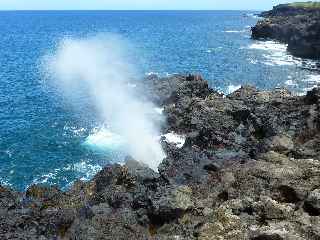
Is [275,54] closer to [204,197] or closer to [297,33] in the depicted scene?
[297,33]

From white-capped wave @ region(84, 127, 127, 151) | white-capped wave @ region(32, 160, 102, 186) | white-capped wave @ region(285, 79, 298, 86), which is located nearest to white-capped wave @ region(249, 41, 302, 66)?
white-capped wave @ region(285, 79, 298, 86)

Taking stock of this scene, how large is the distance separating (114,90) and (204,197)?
58842 millimetres

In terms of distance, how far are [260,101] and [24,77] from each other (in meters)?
74.8

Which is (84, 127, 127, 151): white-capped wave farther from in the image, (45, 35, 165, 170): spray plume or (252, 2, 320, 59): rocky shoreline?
(252, 2, 320, 59): rocky shoreline

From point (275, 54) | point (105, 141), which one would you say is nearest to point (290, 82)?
point (275, 54)

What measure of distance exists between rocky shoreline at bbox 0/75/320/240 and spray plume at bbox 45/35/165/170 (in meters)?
13.9

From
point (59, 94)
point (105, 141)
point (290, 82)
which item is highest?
point (105, 141)

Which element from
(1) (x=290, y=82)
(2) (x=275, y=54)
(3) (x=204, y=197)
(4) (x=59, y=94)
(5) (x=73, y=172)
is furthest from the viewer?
(2) (x=275, y=54)

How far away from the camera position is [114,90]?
8581 centimetres

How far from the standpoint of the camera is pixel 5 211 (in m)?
30.8

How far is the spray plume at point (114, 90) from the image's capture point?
58.8 metres

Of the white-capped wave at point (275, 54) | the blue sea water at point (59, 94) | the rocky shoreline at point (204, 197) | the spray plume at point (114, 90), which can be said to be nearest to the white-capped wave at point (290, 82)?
the blue sea water at point (59, 94)

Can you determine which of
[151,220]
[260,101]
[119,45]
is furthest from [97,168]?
[119,45]

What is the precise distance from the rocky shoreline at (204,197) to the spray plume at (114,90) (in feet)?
45.7
